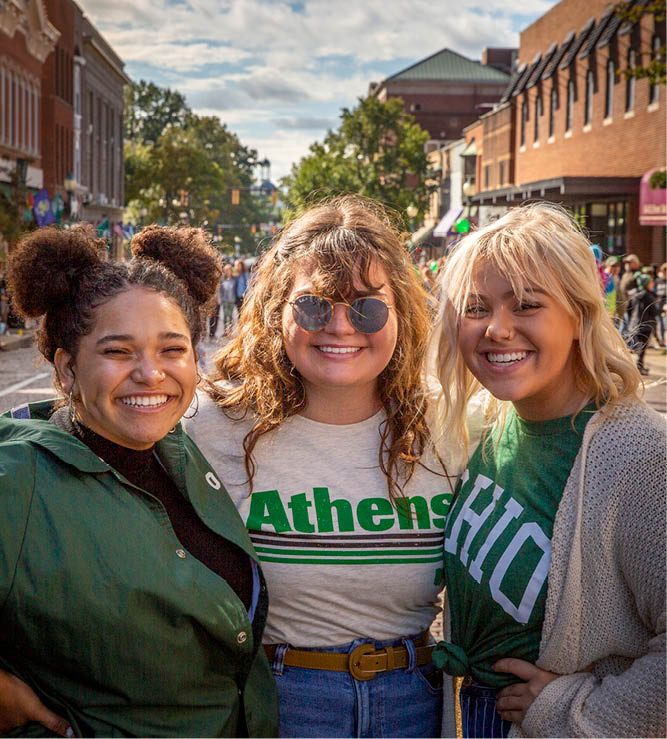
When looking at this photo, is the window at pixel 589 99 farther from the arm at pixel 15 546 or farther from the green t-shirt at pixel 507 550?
the arm at pixel 15 546

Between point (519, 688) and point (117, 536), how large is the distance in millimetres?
1077

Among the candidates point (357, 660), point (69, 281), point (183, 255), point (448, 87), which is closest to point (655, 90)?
point (183, 255)

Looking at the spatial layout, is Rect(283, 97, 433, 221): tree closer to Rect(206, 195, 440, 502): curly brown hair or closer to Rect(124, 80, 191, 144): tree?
Rect(124, 80, 191, 144): tree

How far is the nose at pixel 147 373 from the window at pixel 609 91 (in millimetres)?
28854

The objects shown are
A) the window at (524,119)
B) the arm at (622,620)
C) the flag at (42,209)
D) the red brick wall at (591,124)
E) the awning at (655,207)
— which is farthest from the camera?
the window at (524,119)

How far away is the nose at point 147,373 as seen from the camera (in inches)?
87.9

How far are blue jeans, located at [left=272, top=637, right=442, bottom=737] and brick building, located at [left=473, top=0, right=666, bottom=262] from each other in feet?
74.1

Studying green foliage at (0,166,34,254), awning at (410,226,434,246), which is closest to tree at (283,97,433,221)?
awning at (410,226,434,246)

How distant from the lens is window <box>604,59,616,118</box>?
28469 mm

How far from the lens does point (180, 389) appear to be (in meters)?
2.32

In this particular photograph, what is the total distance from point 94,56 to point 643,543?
1959 inches

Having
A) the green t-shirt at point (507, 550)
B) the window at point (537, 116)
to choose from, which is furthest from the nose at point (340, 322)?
the window at point (537, 116)

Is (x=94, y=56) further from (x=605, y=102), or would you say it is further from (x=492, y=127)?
(x=605, y=102)

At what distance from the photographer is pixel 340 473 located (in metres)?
2.73
